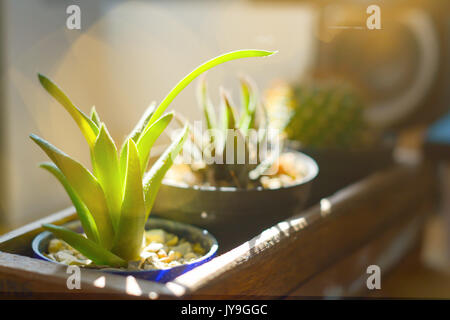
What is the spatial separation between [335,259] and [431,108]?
0.88 meters

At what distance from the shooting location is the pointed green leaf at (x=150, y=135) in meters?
0.39

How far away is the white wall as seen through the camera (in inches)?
64.7

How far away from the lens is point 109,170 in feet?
1.31

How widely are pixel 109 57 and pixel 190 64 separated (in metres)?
0.54

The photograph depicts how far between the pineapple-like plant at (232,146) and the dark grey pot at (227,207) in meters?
0.05

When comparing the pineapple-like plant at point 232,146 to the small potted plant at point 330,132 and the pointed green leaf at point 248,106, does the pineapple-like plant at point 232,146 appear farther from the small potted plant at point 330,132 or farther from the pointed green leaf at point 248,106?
the small potted plant at point 330,132

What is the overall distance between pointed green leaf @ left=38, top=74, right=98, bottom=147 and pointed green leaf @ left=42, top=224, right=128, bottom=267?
7 cm

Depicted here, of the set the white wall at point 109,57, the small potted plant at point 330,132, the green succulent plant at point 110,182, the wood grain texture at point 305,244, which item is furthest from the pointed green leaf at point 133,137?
the white wall at point 109,57

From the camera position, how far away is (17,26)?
5.34 feet

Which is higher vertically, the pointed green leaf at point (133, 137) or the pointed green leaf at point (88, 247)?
the pointed green leaf at point (133, 137)

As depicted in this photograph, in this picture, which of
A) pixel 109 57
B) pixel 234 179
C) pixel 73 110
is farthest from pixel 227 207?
pixel 109 57
